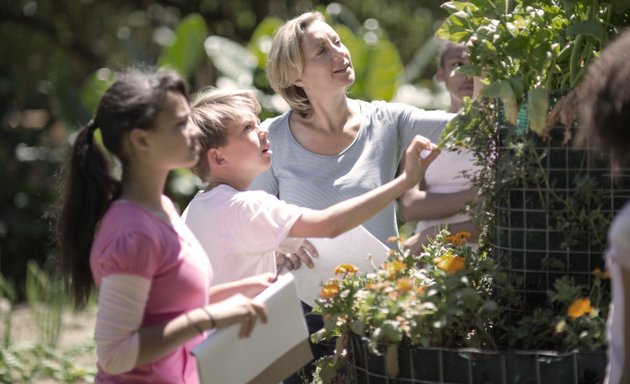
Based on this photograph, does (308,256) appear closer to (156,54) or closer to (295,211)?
(295,211)

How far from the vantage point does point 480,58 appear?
2.71 meters

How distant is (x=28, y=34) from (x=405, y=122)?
33.0 feet

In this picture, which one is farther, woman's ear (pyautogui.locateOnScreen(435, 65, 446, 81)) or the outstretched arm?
woman's ear (pyautogui.locateOnScreen(435, 65, 446, 81))

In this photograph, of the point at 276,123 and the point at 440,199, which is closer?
the point at 276,123

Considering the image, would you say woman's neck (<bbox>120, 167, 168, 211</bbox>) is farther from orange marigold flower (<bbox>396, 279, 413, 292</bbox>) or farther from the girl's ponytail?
orange marigold flower (<bbox>396, 279, 413, 292</bbox>)

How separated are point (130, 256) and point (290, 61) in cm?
166

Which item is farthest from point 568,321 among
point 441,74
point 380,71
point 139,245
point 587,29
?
point 380,71

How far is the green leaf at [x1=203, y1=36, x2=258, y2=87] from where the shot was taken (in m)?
8.77

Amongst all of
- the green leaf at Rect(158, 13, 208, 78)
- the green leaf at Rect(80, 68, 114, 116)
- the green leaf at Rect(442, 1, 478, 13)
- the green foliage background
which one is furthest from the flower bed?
the green leaf at Rect(158, 13, 208, 78)

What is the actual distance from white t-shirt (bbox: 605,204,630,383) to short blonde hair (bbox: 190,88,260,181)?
1349 mm

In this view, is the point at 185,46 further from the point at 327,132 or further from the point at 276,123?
the point at 327,132

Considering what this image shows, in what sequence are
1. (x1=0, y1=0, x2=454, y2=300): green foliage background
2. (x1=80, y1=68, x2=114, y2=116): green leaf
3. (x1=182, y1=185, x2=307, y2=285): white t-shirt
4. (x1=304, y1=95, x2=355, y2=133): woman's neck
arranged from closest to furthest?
(x1=182, y1=185, x2=307, y2=285): white t-shirt < (x1=304, y1=95, x2=355, y2=133): woman's neck < (x1=0, y1=0, x2=454, y2=300): green foliage background < (x1=80, y1=68, x2=114, y2=116): green leaf

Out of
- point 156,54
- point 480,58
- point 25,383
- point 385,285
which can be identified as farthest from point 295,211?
point 156,54

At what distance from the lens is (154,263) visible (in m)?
2.26
